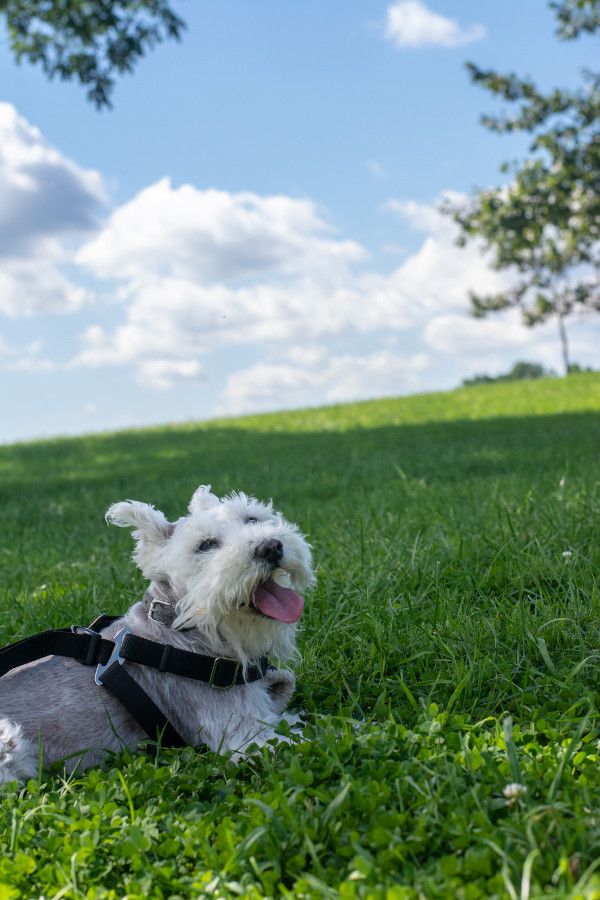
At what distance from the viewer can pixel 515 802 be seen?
9.52 feet

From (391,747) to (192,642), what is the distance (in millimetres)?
1038

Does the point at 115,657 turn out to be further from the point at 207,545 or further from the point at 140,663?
the point at 207,545

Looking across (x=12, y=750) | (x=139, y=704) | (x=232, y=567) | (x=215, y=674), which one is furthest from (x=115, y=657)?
(x=232, y=567)

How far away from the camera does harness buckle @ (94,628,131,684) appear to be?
3.68 meters

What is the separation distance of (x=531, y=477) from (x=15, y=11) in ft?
53.0

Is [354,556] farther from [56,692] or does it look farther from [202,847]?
[202,847]

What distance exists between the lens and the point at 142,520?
3797 mm

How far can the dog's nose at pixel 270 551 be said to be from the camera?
3.45 metres

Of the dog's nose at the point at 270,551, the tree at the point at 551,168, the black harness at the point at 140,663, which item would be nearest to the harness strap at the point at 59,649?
the black harness at the point at 140,663

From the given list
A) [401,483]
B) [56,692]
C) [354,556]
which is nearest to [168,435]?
[401,483]

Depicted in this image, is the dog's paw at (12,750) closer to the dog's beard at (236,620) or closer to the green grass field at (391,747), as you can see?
the green grass field at (391,747)

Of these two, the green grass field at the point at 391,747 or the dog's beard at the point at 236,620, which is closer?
the green grass field at the point at 391,747

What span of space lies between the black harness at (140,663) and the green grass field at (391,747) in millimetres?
179

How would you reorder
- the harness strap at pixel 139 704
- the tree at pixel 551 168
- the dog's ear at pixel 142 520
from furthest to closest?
the tree at pixel 551 168 < the dog's ear at pixel 142 520 < the harness strap at pixel 139 704
